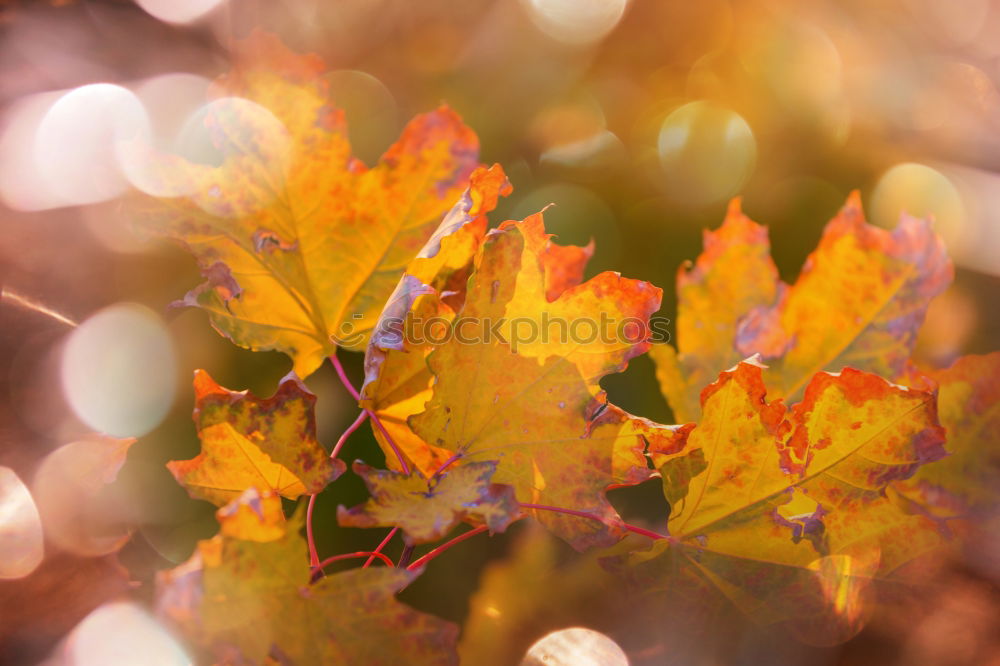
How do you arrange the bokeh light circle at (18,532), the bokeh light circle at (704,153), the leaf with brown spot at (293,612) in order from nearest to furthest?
the leaf with brown spot at (293,612), the bokeh light circle at (18,532), the bokeh light circle at (704,153)

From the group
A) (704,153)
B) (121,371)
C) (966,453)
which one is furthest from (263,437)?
(704,153)

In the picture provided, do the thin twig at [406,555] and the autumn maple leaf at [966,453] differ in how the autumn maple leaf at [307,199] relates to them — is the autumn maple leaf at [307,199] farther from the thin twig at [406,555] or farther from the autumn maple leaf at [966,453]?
the autumn maple leaf at [966,453]

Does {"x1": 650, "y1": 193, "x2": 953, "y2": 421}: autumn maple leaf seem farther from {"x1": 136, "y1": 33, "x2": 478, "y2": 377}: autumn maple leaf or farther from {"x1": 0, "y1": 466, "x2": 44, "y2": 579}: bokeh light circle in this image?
{"x1": 0, "y1": 466, "x2": 44, "y2": 579}: bokeh light circle

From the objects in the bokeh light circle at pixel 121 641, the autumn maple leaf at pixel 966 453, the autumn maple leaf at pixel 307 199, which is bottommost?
the bokeh light circle at pixel 121 641

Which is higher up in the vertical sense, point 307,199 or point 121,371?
point 307,199

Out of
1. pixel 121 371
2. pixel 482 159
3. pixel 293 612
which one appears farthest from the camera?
pixel 482 159

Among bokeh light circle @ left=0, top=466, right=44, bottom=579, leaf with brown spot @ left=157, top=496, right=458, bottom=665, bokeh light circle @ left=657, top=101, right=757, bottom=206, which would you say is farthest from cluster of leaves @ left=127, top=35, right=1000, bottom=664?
bokeh light circle @ left=657, top=101, right=757, bottom=206

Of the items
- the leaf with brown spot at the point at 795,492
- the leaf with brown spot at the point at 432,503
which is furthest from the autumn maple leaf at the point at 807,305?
the leaf with brown spot at the point at 432,503

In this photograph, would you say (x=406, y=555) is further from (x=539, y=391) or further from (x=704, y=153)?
(x=704, y=153)

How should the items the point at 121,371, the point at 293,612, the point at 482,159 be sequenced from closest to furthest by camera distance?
the point at 293,612, the point at 121,371, the point at 482,159
